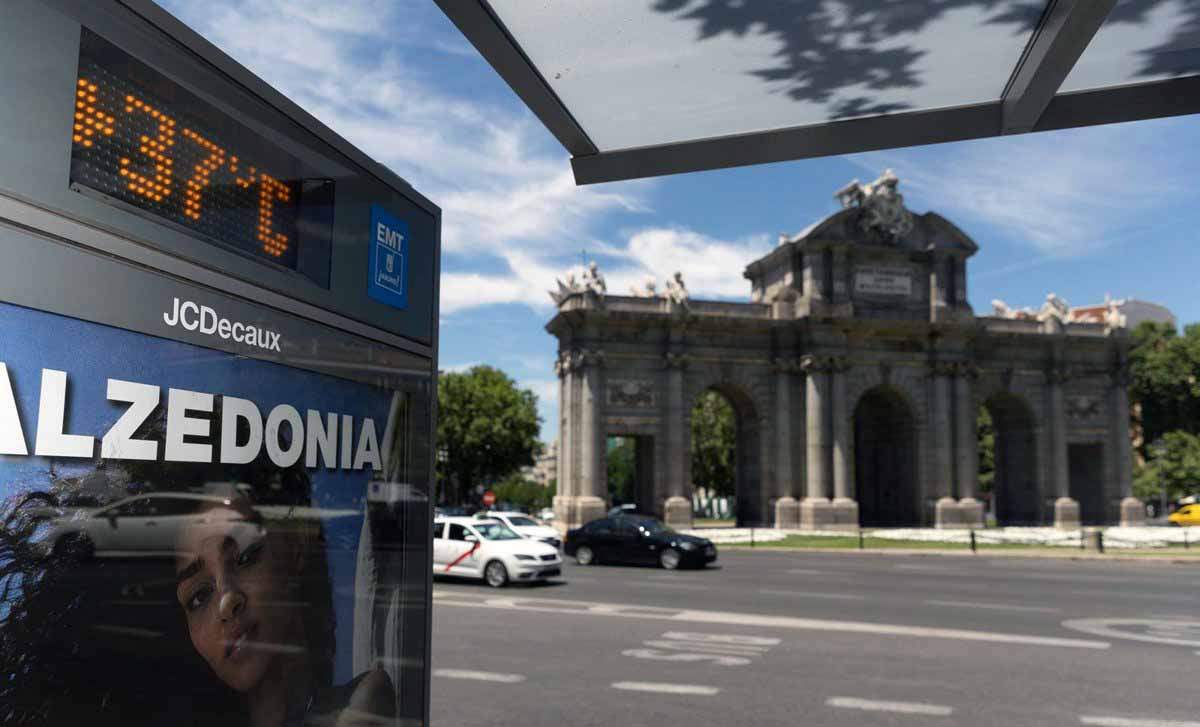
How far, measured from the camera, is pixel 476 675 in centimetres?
927

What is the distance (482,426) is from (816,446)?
34299mm

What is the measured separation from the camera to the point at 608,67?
3.51m

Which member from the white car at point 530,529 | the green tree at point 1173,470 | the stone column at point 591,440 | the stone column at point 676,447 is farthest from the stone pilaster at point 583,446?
the green tree at point 1173,470

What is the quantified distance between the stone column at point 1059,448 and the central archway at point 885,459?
309 inches

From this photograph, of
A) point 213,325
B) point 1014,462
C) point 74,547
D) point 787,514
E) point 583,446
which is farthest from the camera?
point 1014,462

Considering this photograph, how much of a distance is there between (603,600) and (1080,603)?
8.17m

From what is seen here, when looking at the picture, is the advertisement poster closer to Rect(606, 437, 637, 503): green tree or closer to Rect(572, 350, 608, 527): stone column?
Rect(572, 350, 608, 527): stone column

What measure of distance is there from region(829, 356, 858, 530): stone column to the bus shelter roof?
40628 mm

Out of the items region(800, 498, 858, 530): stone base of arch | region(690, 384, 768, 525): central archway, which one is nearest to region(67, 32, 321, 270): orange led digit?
region(800, 498, 858, 530): stone base of arch

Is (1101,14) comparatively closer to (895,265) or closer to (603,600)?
(603,600)

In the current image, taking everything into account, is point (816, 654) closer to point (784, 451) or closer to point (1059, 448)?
point (784, 451)

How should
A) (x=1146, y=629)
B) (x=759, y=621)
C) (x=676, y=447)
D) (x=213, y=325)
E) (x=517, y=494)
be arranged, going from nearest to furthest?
(x=213, y=325) < (x=1146, y=629) < (x=759, y=621) < (x=676, y=447) < (x=517, y=494)

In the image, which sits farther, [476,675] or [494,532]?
[494,532]

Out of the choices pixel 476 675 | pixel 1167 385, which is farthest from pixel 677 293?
pixel 1167 385
